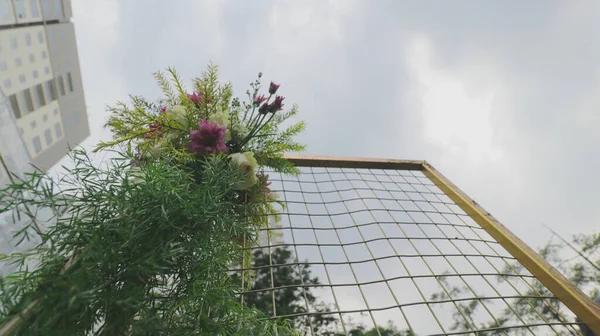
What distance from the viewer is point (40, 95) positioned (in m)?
8.43

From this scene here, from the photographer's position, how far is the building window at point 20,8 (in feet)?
22.5

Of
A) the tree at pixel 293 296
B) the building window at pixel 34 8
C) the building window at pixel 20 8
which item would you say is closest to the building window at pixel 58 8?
the building window at pixel 34 8

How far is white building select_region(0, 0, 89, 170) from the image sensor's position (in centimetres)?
702

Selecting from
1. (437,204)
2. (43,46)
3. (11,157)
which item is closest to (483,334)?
(437,204)

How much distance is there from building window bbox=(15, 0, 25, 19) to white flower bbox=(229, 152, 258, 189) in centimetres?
971

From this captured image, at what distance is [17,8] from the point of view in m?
6.94

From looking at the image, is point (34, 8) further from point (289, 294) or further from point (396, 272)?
point (396, 272)

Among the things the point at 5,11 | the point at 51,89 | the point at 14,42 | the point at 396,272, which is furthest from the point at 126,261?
the point at 51,89

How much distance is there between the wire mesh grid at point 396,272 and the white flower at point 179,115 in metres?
0.41

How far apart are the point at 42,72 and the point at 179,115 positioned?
11.2 meters

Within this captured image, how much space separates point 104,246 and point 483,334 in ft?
2.93

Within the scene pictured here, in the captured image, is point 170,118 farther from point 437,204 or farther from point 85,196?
point 437,204

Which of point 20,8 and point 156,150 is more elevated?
point 20,8

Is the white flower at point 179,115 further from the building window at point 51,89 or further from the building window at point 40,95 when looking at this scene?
the building window at point 51,89
